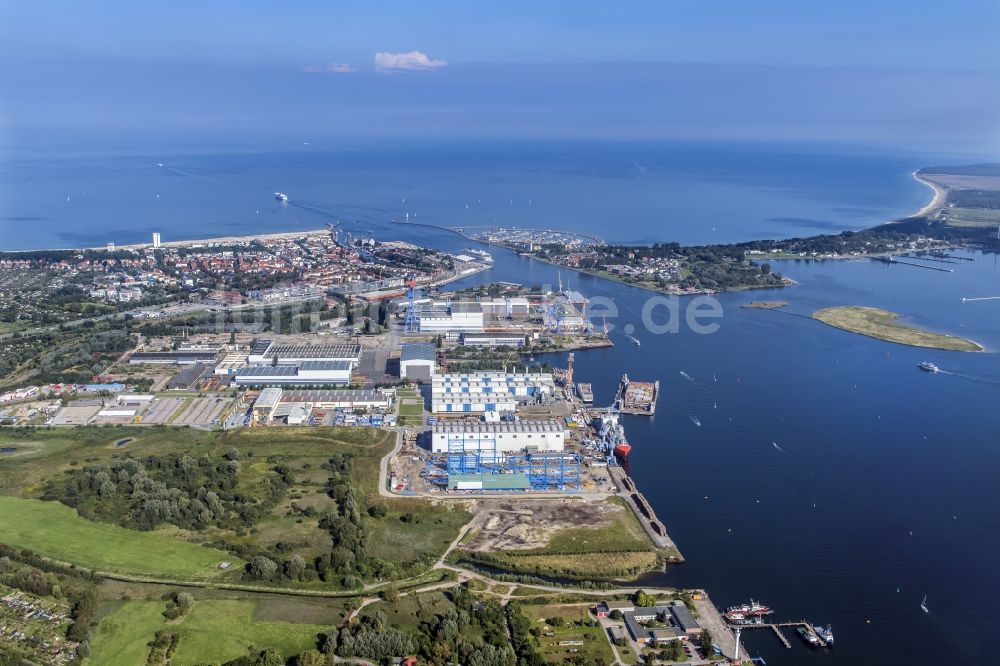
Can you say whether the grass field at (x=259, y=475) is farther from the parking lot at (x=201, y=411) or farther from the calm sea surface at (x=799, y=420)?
the calm sea surface at (x=799, y=420)

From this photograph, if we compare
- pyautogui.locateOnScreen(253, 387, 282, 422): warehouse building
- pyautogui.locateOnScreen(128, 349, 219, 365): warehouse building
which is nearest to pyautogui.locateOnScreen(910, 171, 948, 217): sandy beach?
pyautogui.locateOnScreen(128, 349, 219, 365): warehouse building

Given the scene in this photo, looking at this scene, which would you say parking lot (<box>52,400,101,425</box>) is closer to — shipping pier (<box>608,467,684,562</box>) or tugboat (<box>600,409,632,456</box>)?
tugboat (<box>600,409,632,456</box>)

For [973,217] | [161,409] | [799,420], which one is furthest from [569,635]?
[973,217]

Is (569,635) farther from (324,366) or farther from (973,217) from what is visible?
(973,217)

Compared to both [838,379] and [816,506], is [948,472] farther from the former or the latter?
[838,379]

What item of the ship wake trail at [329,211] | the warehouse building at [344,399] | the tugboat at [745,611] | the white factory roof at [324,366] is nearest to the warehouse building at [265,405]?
the warehouse building at [344,399]

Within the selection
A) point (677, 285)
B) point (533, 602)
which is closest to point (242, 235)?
point (677, 285)
